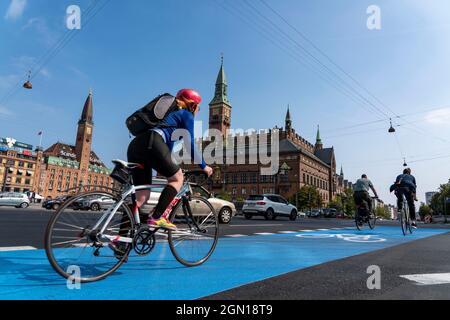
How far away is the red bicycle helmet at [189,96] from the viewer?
3801mm

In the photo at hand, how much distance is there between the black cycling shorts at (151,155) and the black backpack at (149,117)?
76mm

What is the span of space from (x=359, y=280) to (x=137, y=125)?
9.07 feet

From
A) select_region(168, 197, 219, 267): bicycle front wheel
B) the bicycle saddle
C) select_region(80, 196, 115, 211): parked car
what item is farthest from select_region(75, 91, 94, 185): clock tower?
select_region(80, 196, 115, 211): parked car

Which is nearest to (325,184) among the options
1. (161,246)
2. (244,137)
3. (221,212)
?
(244,137)

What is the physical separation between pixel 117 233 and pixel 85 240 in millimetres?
310

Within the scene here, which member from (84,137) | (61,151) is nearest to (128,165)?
(84,137)

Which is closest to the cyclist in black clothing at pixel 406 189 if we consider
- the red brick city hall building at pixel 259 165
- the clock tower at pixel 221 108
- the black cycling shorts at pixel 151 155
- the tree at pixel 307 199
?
the black cycling shorts at pixel 151 155

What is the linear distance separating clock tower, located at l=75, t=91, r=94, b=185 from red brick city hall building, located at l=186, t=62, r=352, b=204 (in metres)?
58.9

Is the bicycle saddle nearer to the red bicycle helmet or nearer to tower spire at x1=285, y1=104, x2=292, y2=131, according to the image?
the red bicycle helmet

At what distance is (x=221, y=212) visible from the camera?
581 inches

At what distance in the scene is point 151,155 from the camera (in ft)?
11.3

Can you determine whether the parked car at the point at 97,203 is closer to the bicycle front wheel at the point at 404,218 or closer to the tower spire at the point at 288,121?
the bicycle front wheel at the point at 404,218
